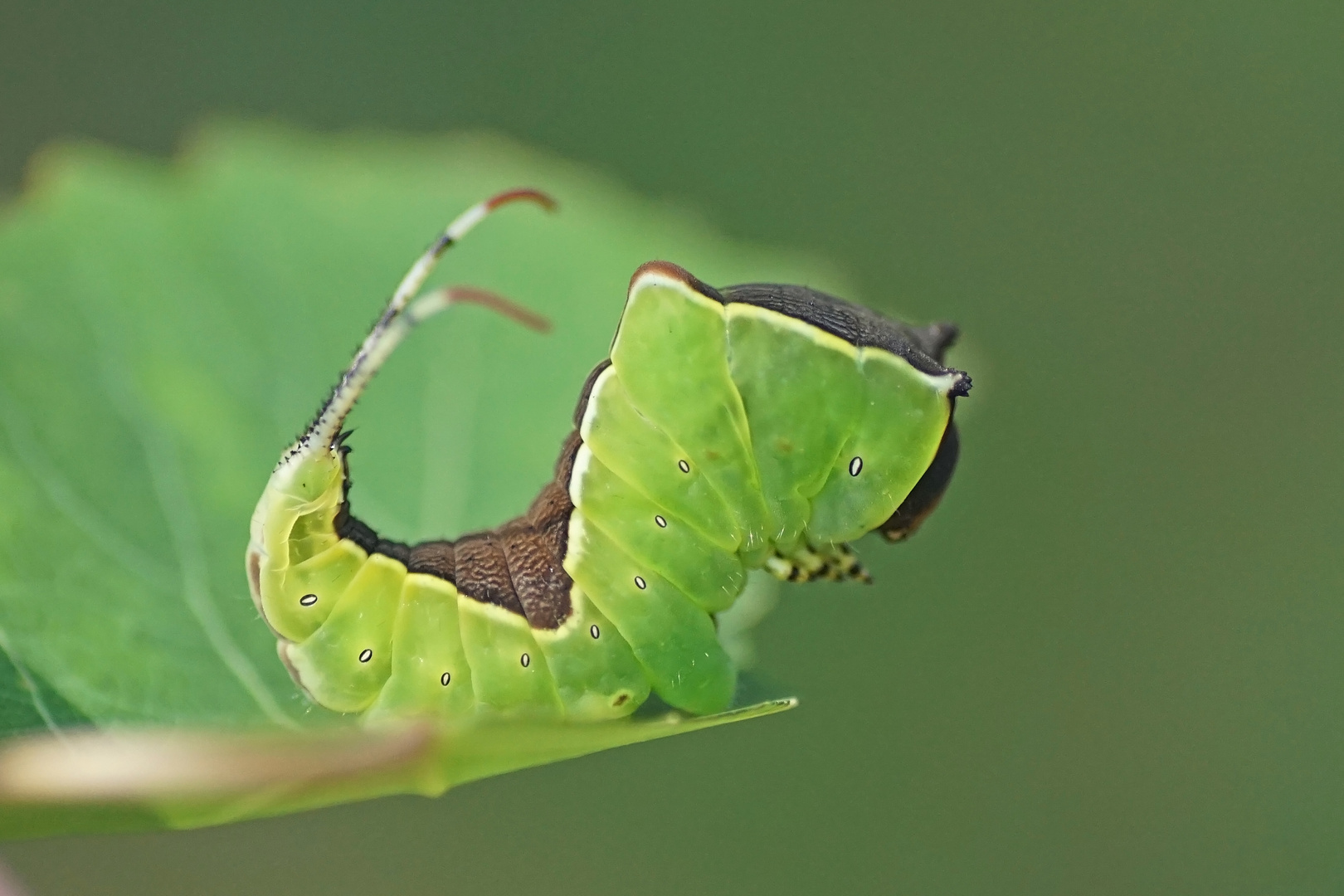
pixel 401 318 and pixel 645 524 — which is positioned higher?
pixel 401 318

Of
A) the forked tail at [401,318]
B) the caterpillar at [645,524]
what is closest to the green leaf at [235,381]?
the caterpillar at [645,524]

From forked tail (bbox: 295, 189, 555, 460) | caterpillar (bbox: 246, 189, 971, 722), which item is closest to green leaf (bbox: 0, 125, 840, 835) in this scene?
caterpillar (bbox: 246, 189, 971, 722)

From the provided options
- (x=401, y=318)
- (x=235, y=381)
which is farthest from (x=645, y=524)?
(x=235, y=381)

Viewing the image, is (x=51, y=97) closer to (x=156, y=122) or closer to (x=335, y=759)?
(x=156, y=122)

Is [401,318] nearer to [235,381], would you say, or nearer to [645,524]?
[645,524]

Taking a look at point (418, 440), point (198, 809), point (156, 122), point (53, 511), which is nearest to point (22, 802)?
point (198, 809)

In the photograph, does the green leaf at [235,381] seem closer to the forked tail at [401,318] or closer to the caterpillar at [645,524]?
the caterpillar at [645,524]
